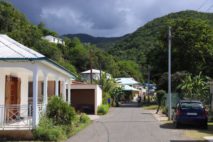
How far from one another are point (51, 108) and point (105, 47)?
390ft

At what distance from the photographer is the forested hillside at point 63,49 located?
79375 mm

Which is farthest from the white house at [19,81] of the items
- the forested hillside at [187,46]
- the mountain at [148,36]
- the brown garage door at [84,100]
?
the forested hillside at [187,46]

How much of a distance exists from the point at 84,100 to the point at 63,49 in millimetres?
64221

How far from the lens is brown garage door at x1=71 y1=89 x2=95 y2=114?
4412 cm

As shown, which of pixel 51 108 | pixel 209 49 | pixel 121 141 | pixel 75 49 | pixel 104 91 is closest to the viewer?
pixel 121 141

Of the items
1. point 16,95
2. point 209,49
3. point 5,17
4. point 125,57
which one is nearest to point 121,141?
point 16,95

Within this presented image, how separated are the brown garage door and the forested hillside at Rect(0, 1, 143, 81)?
779 cm

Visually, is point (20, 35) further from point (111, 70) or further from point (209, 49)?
point (111, 70)

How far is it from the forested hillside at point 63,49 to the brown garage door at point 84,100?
7790 mm

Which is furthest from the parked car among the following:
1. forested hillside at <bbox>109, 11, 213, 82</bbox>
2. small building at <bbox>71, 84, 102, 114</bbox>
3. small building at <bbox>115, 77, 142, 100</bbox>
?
small building at <bbox>115, 77, 142, 100</bbox>

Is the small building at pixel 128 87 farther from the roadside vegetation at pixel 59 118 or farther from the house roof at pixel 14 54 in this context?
the house roof at pixel 14 54

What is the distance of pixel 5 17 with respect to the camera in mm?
80812

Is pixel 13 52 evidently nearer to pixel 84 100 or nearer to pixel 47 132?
pixel 47 132

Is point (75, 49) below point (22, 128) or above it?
above
